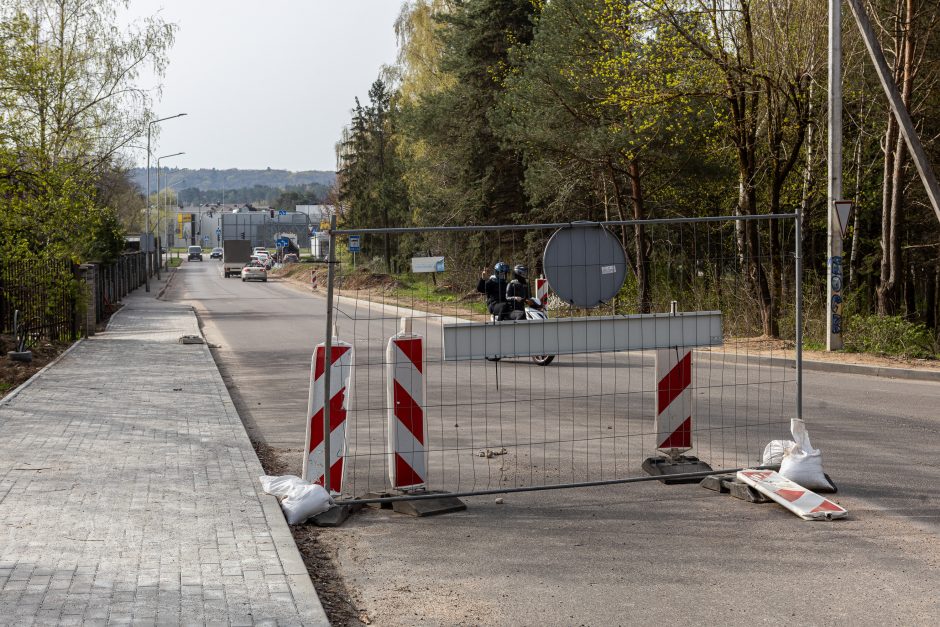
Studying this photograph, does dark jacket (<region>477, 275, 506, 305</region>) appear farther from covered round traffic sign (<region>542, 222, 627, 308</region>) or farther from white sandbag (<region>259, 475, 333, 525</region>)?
white sandbag (<region>259, 475, 333, 525</region>)

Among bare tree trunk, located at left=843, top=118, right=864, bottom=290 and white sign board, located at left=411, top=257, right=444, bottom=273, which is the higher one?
bare tree trunk, located at left=843, top=118, right=864, bottom=290

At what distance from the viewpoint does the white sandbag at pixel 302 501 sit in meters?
6.59

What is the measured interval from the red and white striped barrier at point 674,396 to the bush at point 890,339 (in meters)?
10.9

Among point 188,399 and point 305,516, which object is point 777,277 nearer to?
point 188,399

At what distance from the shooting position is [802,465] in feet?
23.9

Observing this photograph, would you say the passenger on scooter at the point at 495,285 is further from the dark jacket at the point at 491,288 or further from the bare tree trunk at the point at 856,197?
the bare tree trunk at the point at 856,197

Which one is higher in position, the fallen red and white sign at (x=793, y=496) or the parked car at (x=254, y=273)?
the parked car at (x=254, y=273)

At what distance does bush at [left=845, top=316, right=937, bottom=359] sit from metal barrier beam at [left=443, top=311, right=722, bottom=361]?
1112cm

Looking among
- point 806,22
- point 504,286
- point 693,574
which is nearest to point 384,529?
point 693,574

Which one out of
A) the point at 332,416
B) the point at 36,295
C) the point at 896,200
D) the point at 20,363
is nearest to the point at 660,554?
the point at 332,416

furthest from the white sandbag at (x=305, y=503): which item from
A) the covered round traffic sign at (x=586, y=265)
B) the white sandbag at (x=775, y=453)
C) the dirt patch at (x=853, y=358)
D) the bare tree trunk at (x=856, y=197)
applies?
the bare tree trunk at (x=856, y=197)

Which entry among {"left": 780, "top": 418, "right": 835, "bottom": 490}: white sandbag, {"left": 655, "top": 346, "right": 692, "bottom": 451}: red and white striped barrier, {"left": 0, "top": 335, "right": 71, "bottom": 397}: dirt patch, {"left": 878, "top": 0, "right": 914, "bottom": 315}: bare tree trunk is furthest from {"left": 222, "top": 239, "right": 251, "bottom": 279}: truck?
{"left": 780, "top": 418, "right": 835, "bottom": 490}: white sandbag

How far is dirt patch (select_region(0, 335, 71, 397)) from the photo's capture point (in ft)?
46.9

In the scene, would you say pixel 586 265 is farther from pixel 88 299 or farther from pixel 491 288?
pixel 88 299
